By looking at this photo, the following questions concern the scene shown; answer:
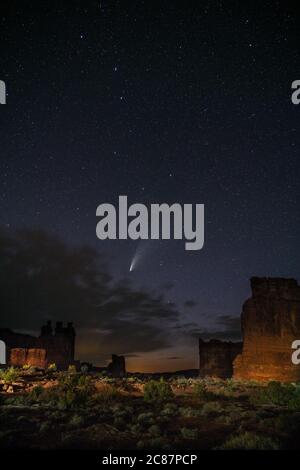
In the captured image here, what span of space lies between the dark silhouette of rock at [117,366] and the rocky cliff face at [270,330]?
29.9 meters

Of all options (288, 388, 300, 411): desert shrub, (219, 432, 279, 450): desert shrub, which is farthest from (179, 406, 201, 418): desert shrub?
(219, 432, 279, 450): desert shrub

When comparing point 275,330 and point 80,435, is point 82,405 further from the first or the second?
point 275,330

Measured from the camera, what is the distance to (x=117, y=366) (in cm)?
7025

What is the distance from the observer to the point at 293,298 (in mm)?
46562

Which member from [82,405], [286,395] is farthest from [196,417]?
[286,395]

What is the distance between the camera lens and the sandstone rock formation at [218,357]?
61438mm

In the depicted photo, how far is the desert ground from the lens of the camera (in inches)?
468

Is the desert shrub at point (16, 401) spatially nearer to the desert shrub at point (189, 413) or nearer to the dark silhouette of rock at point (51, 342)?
the desert shrub at point (189, 413)

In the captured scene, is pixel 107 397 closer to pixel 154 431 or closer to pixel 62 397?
pixel 62 397

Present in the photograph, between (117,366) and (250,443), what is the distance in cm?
6174

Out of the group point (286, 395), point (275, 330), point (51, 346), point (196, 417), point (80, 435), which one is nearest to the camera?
point (80, 435)

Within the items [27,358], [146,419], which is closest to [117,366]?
[27,358]

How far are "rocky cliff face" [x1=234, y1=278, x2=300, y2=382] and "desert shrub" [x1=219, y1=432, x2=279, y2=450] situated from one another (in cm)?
3238
